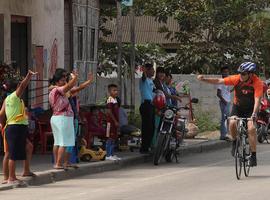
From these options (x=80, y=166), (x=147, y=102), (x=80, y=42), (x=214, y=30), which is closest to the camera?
(x=80, y=166)

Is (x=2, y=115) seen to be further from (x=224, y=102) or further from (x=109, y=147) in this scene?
(x=224, y=102)

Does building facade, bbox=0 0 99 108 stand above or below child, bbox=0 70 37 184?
above

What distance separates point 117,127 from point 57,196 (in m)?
4.67

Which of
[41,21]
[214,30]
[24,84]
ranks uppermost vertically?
[214,30]

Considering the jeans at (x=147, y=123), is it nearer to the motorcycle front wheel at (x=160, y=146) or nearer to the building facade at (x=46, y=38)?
the motorcycle front wheel at (x=160, y=146)

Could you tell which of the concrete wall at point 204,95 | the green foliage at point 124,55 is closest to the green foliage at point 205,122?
the concrete wall at point 204,95

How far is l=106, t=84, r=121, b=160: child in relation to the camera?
1542 cm

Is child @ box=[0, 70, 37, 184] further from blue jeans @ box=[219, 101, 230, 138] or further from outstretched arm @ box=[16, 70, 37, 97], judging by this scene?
blue jeans @ box=[219, 101, 230, 138]

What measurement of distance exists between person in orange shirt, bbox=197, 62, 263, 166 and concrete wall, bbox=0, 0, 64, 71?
6.25 m

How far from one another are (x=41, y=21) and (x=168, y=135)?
5.64 m

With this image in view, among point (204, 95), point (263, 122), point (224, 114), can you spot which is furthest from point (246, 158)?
point (204, 95)

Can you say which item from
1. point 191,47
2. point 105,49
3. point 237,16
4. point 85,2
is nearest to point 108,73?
point 105,49

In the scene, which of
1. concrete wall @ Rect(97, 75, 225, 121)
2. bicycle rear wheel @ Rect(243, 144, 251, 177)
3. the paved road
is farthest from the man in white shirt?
bicycle rear wheel @ Rect(243, 144, 251, 177)

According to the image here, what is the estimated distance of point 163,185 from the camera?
40.9 ft
